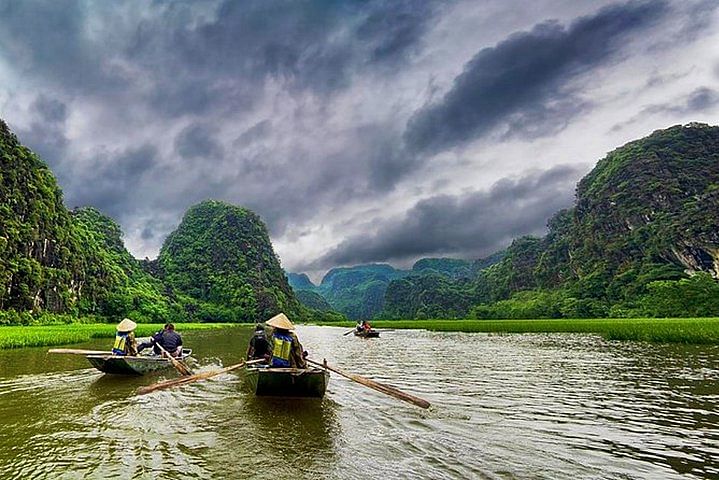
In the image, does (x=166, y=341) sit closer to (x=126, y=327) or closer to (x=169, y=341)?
(x=169, y=341)

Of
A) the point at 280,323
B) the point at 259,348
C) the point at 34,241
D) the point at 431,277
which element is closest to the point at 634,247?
the point at 431,277

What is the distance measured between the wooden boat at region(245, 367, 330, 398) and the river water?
0.24 metres

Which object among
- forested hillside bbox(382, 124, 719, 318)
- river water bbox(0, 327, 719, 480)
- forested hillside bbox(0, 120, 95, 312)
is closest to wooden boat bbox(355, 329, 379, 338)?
river water bbox(0, 327, 719, 480)

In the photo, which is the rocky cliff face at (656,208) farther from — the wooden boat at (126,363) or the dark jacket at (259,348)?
the wooden boat at (126,363)

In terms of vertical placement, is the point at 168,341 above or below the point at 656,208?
below

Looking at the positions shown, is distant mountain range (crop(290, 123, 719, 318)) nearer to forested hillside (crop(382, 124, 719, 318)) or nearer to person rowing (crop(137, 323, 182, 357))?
forested hillside (crop(382, 124, 719, 318))

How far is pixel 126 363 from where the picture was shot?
462 inches

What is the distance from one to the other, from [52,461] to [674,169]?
335ft

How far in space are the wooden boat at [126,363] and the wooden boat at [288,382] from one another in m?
4.55

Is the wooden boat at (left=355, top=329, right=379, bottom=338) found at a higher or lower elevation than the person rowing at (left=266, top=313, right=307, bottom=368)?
lower

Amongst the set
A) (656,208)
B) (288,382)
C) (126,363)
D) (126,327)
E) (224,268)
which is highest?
(656,208)

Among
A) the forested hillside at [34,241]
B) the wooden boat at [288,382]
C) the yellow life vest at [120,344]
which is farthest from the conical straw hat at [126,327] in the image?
the forested hillside at [34,241]

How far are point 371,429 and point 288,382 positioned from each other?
2426 millimetres

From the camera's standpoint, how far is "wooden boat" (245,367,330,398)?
8.77 meters
